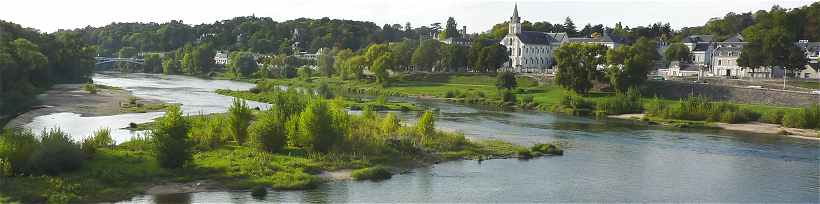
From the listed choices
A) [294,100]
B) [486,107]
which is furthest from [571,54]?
[294,100]

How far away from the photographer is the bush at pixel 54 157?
3231cm

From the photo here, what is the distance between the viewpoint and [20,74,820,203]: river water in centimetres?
3359

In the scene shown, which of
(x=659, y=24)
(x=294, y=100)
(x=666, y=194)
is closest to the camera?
(x=666, y=194)

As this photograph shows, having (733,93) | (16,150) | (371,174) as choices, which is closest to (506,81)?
(733,93)

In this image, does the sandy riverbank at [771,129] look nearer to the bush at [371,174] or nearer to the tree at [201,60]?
the bush at [371,174]

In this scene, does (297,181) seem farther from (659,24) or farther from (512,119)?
(659,24)

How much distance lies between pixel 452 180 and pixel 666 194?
9992mm

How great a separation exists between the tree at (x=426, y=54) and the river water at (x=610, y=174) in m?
66.6

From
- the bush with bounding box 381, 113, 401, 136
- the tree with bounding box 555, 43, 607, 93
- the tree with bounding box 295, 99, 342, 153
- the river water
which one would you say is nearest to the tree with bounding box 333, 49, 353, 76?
the tree with bounding box 555, 43, 607, 93

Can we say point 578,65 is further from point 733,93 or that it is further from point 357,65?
point 357,65

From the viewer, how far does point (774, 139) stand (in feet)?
192

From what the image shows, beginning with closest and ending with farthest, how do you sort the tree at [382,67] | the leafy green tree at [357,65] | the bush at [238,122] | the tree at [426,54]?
the bush at [238,122] < the tree at [382,67] < the leafy green tree at [357,65] < the tree at [426,54]

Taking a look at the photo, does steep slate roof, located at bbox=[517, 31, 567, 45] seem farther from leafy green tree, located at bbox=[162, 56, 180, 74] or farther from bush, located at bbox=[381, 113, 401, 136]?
leafy green tree, located at bbox=[162, 56, 180, 74]

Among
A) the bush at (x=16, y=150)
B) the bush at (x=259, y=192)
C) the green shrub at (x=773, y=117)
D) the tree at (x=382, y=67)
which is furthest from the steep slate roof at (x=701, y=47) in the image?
the bush at (x=16, y=150)
